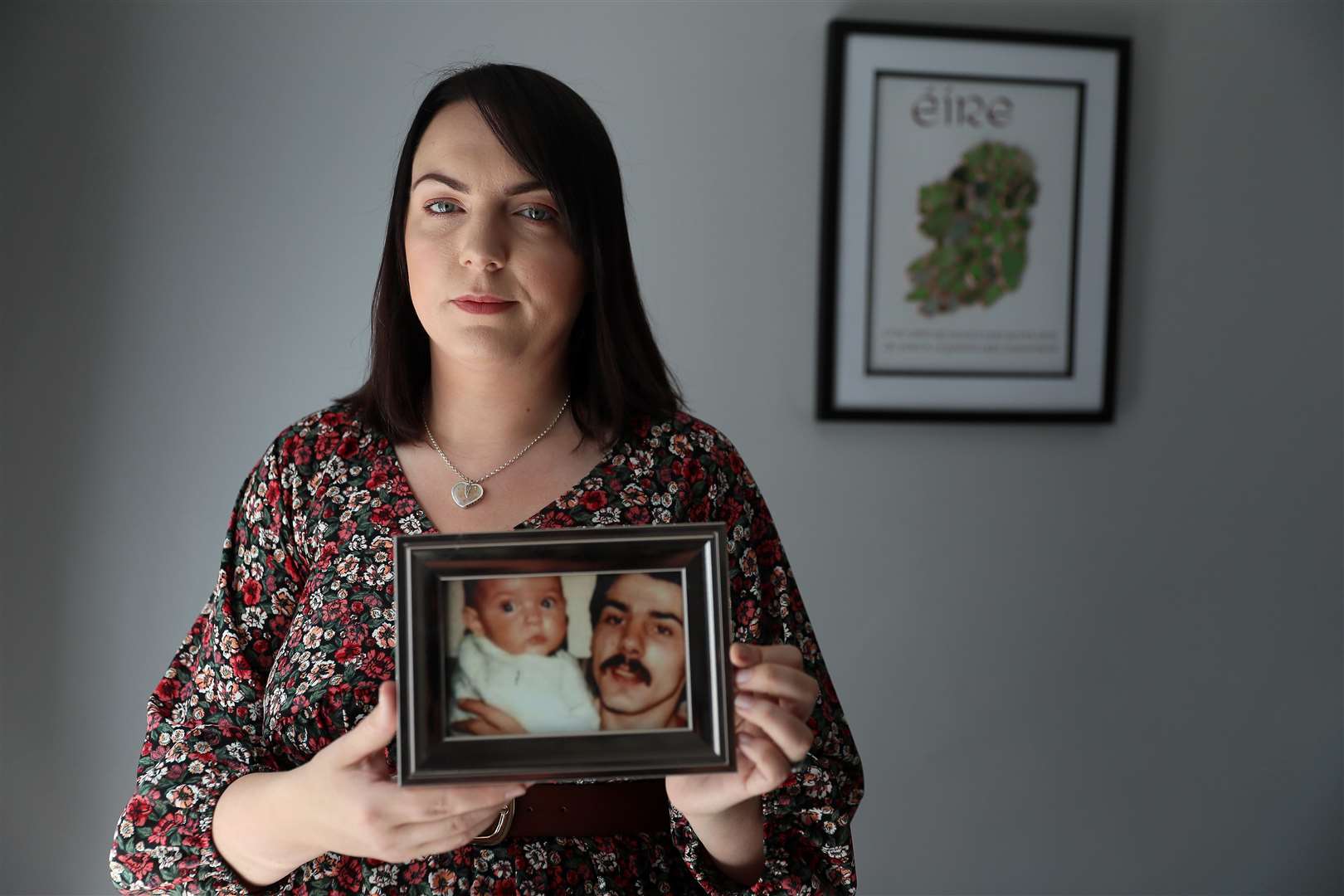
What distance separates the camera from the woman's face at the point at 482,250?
3.66 ft

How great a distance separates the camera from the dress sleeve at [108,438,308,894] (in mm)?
1044

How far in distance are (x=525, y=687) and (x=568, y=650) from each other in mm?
44

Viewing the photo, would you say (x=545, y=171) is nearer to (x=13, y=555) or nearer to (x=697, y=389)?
(x=697, y=389)

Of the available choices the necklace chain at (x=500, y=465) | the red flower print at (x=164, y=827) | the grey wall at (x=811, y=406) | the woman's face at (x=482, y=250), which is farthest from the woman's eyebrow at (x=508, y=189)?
the grey wall at (x=811, y=406)

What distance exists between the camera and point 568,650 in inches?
34.4

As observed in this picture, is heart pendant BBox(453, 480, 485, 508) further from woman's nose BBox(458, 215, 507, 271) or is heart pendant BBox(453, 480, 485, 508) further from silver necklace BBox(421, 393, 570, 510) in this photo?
woman's nose BBox(458, 215, 507, 271)

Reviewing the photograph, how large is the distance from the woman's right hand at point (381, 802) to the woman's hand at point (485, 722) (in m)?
0.05

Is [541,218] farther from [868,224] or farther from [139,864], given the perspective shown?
[868,224]

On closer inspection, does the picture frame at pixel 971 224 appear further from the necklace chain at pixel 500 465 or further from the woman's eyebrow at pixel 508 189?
the woman's eyebrow at pixel 508 189

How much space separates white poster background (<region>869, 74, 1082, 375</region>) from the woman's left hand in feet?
4.18

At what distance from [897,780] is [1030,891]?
0.39m

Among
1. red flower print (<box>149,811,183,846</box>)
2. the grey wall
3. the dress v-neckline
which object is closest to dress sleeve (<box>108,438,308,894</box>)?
red flower print (<box>149,811,183,846</box>)

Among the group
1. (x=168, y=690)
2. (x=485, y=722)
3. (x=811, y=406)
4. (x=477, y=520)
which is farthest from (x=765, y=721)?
(x=811, y=406)

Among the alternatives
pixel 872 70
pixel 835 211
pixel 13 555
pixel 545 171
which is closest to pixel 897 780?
pixel 835 211
